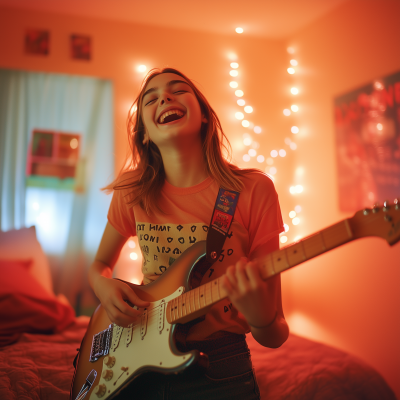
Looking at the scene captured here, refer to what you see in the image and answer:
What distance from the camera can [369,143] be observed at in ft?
7.38

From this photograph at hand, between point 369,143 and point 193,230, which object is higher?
point 369,143

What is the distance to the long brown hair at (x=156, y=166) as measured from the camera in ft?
3.75

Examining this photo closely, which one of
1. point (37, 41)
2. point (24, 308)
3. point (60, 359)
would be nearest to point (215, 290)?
point (60, 359)

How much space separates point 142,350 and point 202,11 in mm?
2489

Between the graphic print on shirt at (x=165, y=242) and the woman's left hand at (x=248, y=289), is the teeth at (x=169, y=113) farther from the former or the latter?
the woman's left hand at (x=248, y=289)

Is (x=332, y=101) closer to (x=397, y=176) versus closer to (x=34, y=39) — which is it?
(x=397, y=176)

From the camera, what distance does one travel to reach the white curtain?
8.21 feet

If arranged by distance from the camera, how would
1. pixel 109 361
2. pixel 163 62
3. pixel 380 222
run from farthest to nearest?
pixel 163 62 → pixel 109 361 → pixel 380 222

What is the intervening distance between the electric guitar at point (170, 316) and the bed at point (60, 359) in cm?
29

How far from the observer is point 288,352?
5.09 feet

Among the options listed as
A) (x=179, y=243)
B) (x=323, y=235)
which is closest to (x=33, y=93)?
(x=179, y=243)

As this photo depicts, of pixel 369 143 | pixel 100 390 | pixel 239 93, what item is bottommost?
pixel 100 390

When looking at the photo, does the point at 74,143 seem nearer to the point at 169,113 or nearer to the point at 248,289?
the point at 169,113

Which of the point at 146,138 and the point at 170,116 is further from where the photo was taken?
the point at 146,138
